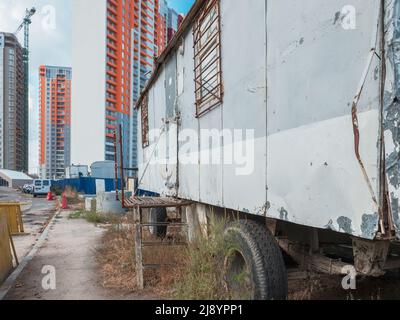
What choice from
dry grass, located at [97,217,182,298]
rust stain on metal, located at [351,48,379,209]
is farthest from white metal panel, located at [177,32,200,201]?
rust stain on metal, located at [351,48,379,209]

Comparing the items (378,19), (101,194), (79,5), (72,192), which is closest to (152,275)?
(378,19)

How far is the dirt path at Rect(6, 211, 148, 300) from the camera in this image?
4.86 meters

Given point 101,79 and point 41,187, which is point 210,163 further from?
point 101,79

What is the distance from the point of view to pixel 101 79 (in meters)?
70.3

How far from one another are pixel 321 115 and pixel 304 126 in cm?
20

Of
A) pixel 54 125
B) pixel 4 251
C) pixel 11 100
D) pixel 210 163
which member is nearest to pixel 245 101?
pixel 210 163

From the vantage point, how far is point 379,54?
6.13 ft

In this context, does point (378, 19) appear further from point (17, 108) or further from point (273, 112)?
point (17, 108)

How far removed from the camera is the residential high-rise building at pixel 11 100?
259 ft

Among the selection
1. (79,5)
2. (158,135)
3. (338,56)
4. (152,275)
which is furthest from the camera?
(79,5)

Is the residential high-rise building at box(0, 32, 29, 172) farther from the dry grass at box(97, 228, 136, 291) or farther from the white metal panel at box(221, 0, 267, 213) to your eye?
the white metal panel at box(221, 0, 267, 213)

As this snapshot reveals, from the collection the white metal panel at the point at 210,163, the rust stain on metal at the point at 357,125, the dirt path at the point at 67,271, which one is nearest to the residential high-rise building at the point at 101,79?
the dirt path at the point at 67,271

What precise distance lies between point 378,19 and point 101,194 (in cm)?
1349

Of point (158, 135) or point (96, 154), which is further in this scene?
point (96, 154)
